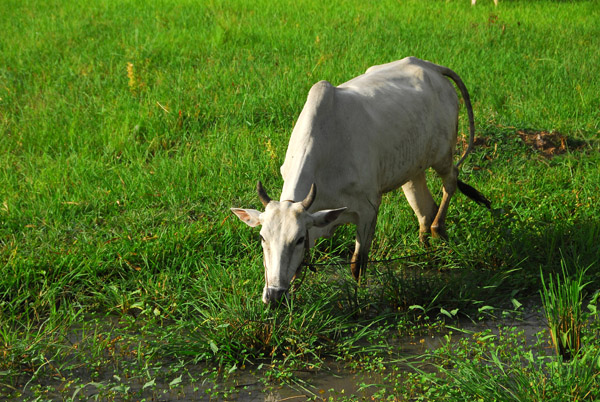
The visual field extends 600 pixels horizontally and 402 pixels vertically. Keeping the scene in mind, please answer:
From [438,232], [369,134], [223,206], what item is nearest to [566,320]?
[369,134]

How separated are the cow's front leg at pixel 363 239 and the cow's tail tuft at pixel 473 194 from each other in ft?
4.07

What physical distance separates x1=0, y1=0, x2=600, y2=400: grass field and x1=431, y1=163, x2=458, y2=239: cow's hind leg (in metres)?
0.14

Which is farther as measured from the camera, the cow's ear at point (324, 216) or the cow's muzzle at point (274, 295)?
the cow's ear at point (324, 216)

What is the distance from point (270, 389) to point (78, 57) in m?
6.88

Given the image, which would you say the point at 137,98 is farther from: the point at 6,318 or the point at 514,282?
the point at 514,282

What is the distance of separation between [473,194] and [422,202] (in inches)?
15.7

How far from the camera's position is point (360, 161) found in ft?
14.8

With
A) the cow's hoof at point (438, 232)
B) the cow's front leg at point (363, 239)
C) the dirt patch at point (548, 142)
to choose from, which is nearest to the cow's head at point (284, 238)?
the cow's front leg at point (363, 239)

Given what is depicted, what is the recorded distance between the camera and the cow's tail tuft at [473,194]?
562 centimetres

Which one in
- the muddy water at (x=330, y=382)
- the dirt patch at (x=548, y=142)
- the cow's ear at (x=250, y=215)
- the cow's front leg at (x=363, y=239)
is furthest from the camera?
the dirt patch at (x=548, y=142)

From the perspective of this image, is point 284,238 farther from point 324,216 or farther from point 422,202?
point 422,202

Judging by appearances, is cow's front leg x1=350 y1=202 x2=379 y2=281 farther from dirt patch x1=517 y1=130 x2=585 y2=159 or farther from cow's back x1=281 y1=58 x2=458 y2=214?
dirt patch x1=517 y1=130 x2=585 y2=159

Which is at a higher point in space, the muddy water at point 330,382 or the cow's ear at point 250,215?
the cow's ear at point 250,215

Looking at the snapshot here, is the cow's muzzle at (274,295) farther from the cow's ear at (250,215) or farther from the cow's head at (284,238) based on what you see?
the cow's ear at (250,215)
